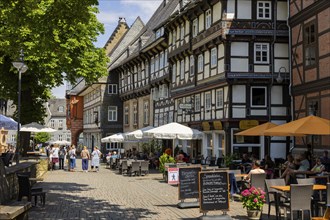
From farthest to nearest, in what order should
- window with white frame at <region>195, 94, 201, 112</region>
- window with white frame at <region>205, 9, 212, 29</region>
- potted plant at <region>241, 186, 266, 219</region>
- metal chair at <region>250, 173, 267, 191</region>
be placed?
window with white frame at <region>195, 94, 201, 112</region> < window with white frame at <region>205, 9, 212, 29</region> < metal chair at <region>250, 173, 267, 191</region> < potted plant at <region>241, 186, 266, 219</region>

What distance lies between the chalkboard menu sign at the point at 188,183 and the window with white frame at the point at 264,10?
1737 cm

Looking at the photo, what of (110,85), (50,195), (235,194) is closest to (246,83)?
(235,194)

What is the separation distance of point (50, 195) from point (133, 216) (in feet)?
20.9

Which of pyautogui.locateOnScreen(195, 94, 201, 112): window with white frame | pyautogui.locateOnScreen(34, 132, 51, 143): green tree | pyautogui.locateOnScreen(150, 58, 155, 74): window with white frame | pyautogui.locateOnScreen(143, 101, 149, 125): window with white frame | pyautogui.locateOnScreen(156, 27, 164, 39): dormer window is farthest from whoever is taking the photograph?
pyautogui.locateOnScreen(34, 132, 51, 143): green tree

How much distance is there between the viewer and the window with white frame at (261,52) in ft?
99.5

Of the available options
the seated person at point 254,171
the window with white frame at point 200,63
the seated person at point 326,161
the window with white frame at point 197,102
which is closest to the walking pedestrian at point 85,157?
the window with white frame at point 197,102

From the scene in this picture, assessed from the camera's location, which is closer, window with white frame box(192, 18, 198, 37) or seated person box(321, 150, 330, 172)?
seated person box(321, 150, 330, 172)

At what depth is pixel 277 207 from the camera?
12.4 m

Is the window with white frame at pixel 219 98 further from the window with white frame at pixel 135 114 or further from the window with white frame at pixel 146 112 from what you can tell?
the window with white frame at pixel 135 114

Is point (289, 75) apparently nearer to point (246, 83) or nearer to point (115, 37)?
point (246, 83)

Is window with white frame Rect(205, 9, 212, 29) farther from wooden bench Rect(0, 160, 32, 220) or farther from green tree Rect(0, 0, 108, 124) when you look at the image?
wooden bench Rect(0, 160, 32, 220)

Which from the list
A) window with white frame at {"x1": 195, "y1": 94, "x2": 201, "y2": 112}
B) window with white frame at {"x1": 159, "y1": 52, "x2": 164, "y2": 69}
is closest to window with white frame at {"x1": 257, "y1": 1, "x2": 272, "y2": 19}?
window with white frame at {"x1": 195, "y1": 94, "x2": 201, "y2": 112}

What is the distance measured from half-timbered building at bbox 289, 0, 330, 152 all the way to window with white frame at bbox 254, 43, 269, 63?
2.14 metres

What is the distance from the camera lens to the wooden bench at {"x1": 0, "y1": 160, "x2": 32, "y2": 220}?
8.99m
